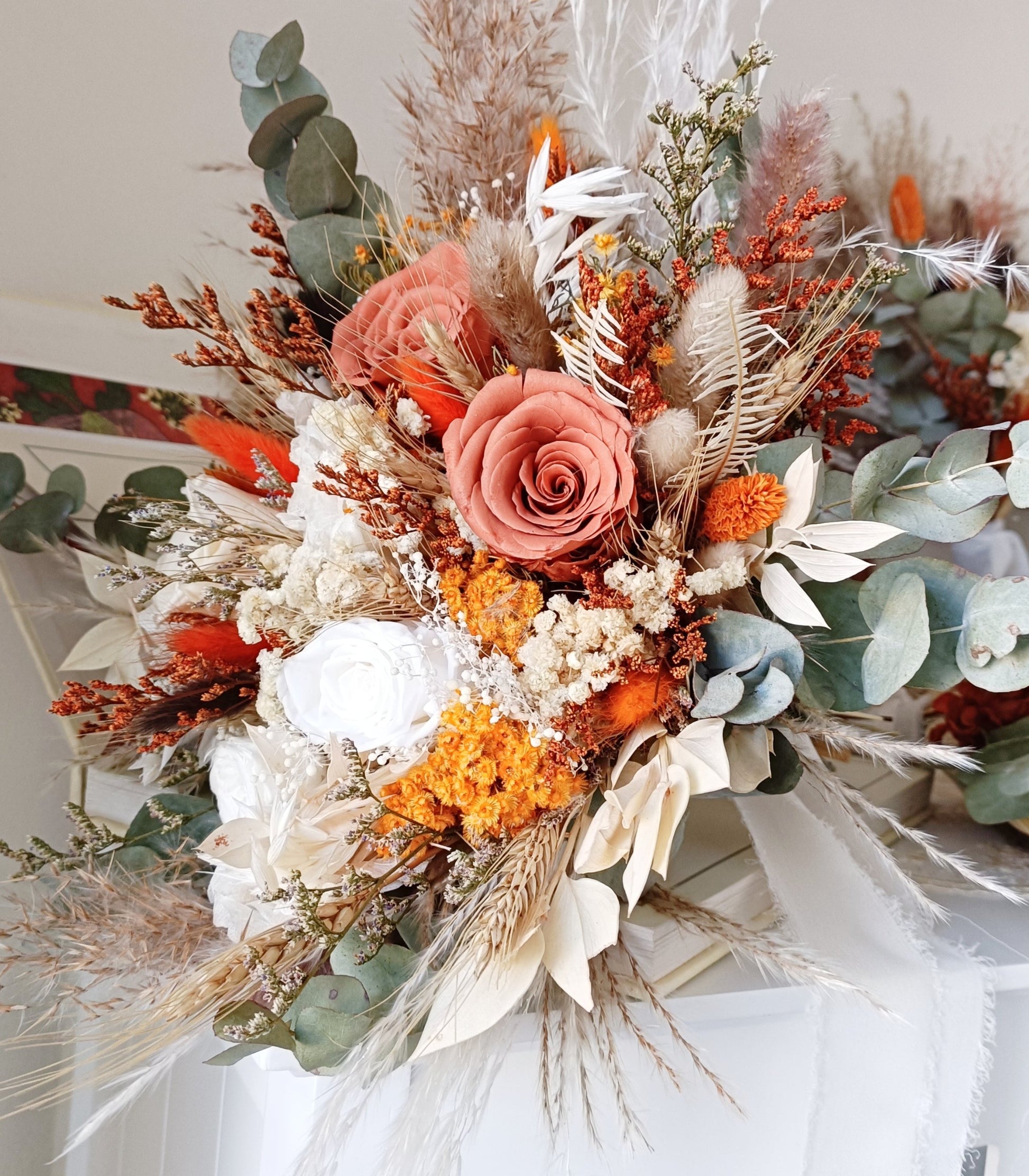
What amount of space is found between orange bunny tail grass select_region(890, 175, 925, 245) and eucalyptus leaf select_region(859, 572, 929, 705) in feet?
1.56

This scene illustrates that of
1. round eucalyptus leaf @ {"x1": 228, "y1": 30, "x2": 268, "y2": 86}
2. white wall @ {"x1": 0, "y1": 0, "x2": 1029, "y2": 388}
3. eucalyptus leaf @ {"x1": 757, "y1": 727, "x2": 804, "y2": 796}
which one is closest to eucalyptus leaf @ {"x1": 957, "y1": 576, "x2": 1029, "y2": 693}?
eucalyptus leaf @ {"x1": 757, "y1": 727, "x2": 804, "y2": 796}

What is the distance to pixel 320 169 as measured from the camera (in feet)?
2.25

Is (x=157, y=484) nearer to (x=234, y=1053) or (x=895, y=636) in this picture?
(x=234, y=1053)

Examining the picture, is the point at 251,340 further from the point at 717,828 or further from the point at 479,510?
the point at 717,828

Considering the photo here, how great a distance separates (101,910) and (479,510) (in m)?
0.37

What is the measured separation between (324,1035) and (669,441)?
0.39m

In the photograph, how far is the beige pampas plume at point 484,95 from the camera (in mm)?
603

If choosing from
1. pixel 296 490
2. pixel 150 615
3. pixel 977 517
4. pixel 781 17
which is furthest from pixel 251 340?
pixel 781 17

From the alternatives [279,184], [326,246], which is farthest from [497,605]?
[279,184]

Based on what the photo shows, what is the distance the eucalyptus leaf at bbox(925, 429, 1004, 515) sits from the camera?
527 millimetres

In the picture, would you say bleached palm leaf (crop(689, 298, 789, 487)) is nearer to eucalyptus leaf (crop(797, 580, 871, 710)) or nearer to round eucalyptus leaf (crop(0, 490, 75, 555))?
eucalyptus leaf (crop(797, 580, 871, 710))

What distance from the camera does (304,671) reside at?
0.56m

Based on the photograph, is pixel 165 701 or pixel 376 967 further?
pixel 165 701

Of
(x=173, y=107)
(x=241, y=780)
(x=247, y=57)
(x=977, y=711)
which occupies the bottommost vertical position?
(x=977, y=711)
